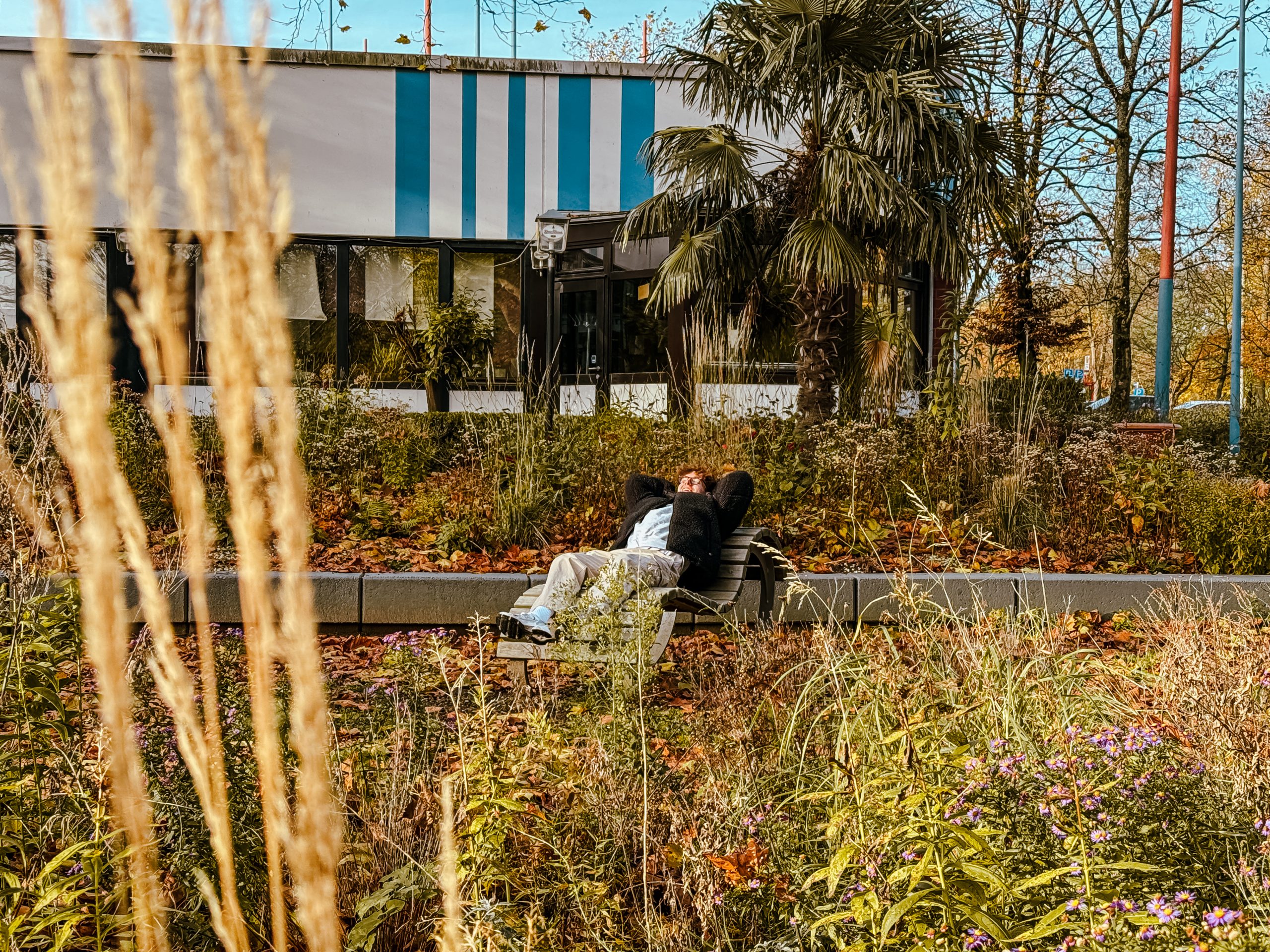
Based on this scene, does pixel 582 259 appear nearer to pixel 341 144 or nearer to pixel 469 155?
pixel 469 155

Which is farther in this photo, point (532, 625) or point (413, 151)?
point (413, 151)

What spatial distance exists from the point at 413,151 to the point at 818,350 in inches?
339

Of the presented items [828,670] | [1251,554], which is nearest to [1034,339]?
[1251,554]

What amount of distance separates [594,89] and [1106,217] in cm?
1116

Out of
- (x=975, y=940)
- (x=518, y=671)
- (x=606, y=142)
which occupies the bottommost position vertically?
(x=518, y=671)

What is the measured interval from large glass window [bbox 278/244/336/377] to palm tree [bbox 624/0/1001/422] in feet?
23.6

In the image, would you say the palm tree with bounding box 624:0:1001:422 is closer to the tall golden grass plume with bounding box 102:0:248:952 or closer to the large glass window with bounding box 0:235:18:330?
the tall golden grass plume with bounding box 102:0:248:952

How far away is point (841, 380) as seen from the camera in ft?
35.1

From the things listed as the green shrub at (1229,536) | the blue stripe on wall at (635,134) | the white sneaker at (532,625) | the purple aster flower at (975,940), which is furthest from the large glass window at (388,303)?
the purple aster flower at (975,940)

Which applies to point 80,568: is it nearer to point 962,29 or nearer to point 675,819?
point 675,819

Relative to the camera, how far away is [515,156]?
54.1ft

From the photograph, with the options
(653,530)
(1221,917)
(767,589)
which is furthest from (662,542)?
(1221,917)

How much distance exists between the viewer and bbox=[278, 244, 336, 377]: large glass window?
16.8 m

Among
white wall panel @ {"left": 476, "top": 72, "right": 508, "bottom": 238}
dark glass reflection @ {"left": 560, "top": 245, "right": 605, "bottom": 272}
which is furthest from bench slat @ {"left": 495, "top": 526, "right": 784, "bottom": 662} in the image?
white wall panel @ {"left": 476, "top": 72, "right": 508, "bottom": 238}
